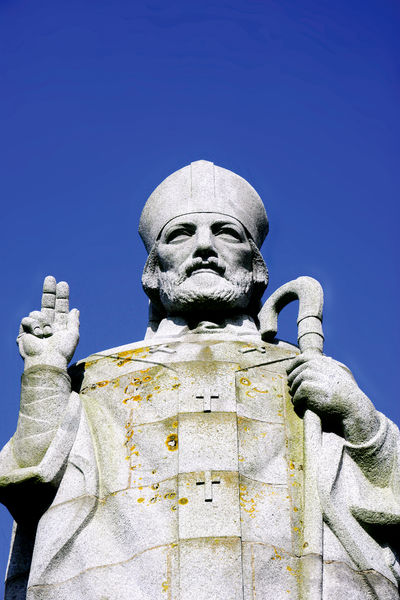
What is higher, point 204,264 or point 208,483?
point 204,264

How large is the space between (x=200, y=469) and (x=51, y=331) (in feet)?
6.65

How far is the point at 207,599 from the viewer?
9656 mm

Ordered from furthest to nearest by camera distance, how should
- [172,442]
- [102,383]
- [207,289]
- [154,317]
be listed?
[154,317] → [207,289] → [102,383] → [172,442]

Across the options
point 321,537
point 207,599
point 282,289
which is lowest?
point 207,599

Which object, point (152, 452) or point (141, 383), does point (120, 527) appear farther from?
point (141, 383)

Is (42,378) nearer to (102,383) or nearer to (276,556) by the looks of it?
(102,383)

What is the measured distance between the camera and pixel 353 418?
35.5ft

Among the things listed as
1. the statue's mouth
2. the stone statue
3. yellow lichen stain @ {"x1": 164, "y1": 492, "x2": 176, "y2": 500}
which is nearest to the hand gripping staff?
the stone statue

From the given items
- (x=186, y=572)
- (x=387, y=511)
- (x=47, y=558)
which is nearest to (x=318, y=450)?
(x=387, y=511)

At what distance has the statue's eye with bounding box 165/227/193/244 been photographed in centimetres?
1289

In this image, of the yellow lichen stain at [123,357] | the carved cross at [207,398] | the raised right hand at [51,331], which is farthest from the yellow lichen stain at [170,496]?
the yellow lichen stain at [123,357]

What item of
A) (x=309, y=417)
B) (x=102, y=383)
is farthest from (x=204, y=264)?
(x=309, y=417)

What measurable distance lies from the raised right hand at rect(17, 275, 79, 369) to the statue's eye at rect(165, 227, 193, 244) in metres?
1.36

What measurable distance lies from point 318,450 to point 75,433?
2050 mm
